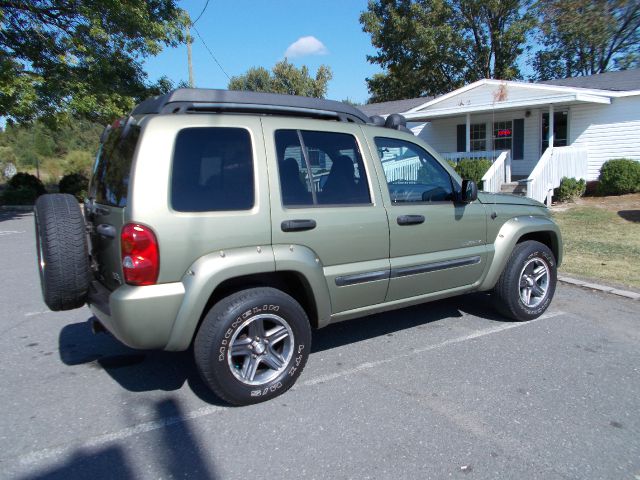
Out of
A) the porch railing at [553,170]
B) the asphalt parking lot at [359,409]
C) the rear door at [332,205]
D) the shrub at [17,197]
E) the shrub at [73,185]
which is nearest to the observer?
the asphalt parking lot at [359,409]

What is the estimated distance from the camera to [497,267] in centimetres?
481

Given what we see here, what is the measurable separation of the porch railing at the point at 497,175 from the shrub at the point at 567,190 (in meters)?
1.64

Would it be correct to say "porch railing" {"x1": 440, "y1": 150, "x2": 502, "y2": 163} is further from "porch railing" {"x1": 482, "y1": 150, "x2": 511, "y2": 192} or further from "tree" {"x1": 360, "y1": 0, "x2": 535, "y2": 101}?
"tree" {"x1": 360, "y1": 0, "x2": 535, "y2": 101}

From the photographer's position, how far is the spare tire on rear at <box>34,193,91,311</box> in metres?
3.29

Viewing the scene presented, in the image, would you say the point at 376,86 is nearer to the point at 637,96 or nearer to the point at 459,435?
the point at 637,96

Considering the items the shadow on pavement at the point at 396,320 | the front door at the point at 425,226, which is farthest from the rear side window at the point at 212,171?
the shadow on pavement at the point at 396,320

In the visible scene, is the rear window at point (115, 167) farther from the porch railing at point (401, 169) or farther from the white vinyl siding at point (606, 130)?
the white vinyl siding at point (606, 130)

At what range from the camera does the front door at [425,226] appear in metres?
4.10

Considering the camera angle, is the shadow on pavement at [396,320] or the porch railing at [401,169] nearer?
the porch railing at [401,169]

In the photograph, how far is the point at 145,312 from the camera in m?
3.04

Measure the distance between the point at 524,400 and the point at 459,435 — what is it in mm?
701

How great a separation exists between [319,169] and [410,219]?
2.85 feet

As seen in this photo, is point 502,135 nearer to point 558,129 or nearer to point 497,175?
point 558,129

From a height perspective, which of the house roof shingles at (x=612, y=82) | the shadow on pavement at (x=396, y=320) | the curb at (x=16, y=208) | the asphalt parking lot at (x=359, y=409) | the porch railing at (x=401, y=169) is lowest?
the asphalt parking lot at (x=359, y=409)
